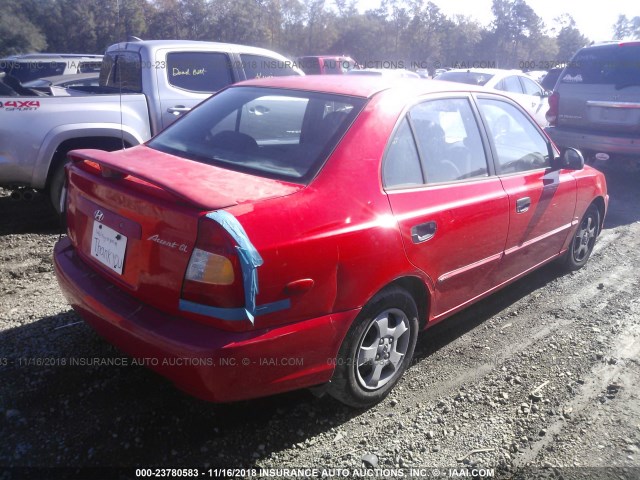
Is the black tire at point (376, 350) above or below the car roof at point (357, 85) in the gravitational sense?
below

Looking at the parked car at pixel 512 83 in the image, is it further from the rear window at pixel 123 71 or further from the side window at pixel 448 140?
the side window at pixel 448 140

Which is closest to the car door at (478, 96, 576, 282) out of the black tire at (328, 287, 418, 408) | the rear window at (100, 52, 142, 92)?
the black tire at (328, 287, 418, 408)

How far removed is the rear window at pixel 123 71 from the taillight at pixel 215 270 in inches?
166

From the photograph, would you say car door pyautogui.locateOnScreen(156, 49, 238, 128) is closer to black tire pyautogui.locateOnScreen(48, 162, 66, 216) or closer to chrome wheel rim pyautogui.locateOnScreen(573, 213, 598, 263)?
black tire pyautogui.locateOnScreen(48, 162, 66, 216)

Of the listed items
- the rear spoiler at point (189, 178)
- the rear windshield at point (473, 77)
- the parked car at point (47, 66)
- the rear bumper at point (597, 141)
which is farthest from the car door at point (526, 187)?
the parked car at point (47, 66)

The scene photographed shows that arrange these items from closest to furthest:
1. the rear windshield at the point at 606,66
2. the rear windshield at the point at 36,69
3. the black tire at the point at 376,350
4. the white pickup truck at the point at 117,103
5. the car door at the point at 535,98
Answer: the black tire at the point at 376,350 → the white pickup truck at the point at 117,103 → the rear windshield at the point at 606,66 → the rear windshield at the point at 36,69 → the car door at the point at 535,98

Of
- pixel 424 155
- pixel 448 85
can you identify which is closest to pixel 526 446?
pixel 424 155

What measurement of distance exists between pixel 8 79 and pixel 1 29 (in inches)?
1104

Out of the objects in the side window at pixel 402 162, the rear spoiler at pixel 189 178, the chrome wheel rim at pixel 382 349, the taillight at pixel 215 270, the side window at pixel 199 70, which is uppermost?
the side window at pixel 199 70

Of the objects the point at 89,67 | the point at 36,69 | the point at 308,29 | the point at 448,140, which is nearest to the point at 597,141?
the point at 448,140

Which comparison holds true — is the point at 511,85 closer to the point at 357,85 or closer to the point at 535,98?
the point at 535,98

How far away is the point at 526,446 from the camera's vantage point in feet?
8.83

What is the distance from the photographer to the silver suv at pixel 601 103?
23.7ft

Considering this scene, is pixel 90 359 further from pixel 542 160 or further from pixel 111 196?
pixel 542 160
